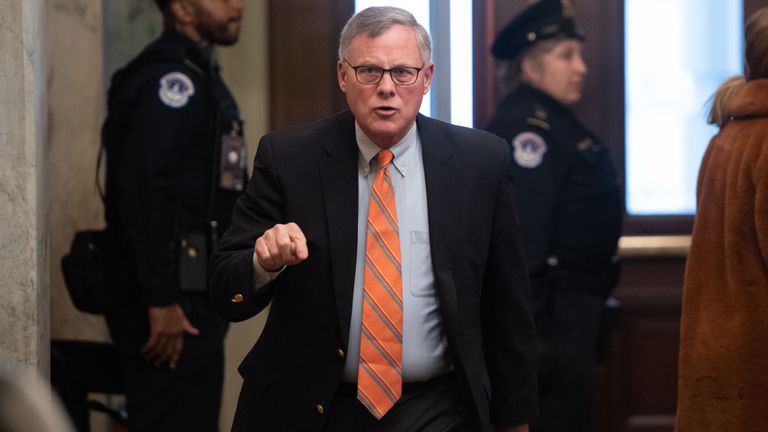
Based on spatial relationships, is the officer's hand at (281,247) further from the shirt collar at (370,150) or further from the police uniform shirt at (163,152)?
the police uniform shirt at (163,152)

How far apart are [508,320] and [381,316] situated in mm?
319

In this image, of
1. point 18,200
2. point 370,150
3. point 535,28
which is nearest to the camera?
point 370,150

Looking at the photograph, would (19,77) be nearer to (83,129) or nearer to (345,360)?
(345,360)

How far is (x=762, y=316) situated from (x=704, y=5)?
203cm

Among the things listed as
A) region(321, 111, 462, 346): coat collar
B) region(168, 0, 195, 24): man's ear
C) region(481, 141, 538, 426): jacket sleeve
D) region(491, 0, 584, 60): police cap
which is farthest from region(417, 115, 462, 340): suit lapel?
region(491, 0, 584, 60): police cap

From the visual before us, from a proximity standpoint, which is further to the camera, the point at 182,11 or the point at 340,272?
the point at 182,11

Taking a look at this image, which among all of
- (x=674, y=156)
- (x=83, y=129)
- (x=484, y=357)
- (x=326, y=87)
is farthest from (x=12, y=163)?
(x=674, y=156)

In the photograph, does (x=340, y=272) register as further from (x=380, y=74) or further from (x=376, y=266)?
(x=380, y=74)

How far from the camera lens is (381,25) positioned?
254 cm

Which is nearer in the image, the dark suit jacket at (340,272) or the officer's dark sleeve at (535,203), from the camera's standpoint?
the dark suit jacket at (340,272)

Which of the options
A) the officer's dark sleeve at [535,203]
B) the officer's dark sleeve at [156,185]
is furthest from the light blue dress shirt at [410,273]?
the officer's dark sleeve at [535,203]

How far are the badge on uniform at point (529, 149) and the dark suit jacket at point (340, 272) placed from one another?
52.5 inches

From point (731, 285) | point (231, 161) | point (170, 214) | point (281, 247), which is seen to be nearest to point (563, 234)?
point (731, 285)

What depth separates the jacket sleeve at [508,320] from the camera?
269cm
